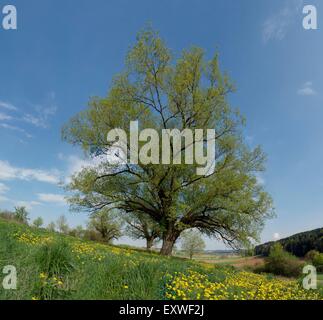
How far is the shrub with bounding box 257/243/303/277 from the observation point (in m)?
25.3

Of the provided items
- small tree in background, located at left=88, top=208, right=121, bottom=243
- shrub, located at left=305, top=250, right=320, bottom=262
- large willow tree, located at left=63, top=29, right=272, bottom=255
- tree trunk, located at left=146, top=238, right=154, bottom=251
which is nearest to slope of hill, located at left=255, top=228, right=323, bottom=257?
shrub, located at left=305, top=250, right=320, bottom=262

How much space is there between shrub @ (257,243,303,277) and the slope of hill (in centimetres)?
116

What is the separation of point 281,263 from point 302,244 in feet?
26.3

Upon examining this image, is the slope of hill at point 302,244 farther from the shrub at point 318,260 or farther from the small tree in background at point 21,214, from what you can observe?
the small tree in background at point 21,214

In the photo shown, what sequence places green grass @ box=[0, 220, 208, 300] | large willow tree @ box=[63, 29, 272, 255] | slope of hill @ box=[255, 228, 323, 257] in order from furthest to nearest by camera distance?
slope of hill @ box=[255, 228, 323, 257] → large willow tree @ box=[63, 29, 272, 255] → green grass @ box=[0, 220, 208, 300]

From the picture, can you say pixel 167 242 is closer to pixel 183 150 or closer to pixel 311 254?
pixel 183 150

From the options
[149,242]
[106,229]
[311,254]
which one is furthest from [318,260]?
[106,229]

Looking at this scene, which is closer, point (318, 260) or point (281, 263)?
point (281, 263)

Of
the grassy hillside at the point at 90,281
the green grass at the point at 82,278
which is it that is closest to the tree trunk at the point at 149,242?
the grassy hillside at the point at 90,281

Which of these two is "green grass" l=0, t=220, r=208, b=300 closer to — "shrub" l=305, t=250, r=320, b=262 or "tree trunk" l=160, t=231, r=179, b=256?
"tree trunk" l=160, t=231, r=179, b=256

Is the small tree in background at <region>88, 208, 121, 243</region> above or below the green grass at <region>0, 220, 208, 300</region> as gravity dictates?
below

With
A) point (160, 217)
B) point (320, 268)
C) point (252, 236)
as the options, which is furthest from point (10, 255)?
→ point (320, 268)

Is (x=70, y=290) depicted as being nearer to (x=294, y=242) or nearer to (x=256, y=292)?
(x=256, y=292)

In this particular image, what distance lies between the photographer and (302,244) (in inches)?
1282
